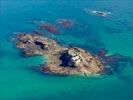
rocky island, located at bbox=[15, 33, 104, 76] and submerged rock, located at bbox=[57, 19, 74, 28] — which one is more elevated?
submerged rock, located at bbox=[57, 19, 74, 28]

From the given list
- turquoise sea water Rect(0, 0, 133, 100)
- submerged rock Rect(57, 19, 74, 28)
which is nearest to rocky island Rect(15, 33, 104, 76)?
turquoise sea water Rect(0, 0, 133, 100)

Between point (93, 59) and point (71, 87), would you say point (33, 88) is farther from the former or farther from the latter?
point (93, 59)

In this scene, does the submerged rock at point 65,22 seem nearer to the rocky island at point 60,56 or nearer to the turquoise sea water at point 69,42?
the turquoise sea water at point 69,42

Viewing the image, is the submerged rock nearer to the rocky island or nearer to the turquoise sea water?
the turquoise sea water

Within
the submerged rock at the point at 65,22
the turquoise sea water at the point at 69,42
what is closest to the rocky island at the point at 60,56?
the turquoise sea water at the point at 69,42

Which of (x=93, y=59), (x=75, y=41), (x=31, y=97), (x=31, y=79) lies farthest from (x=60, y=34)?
(x=31, y=97)

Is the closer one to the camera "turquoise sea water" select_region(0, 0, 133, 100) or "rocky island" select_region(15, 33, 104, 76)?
"turquoise sea water" select_region(0, 0, 133, 100)
